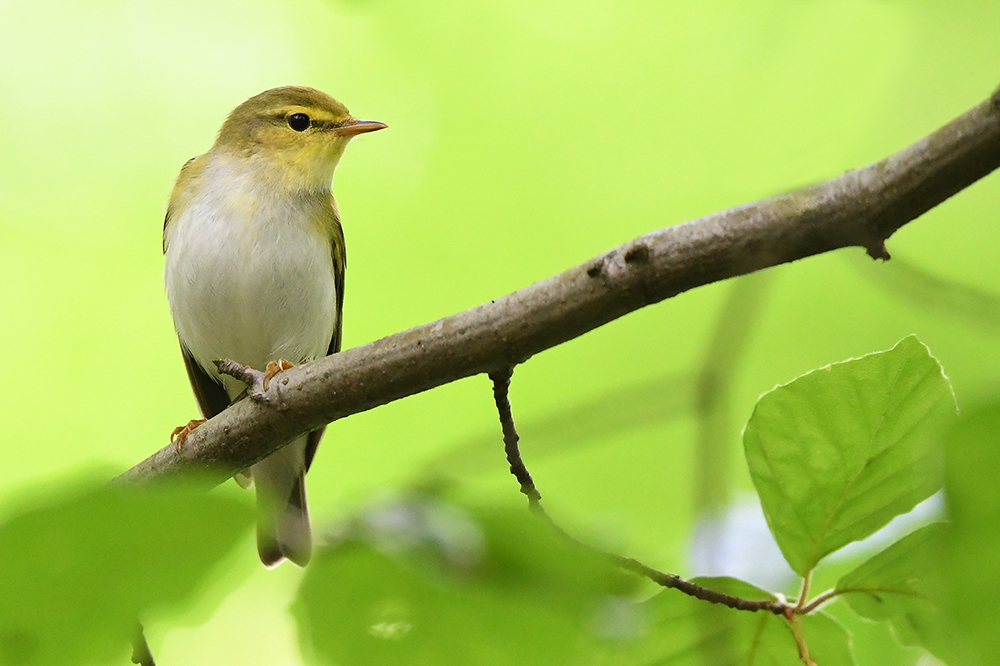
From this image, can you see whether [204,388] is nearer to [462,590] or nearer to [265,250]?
[265,250]

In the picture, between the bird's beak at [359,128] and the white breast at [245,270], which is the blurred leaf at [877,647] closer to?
the white breast at [245,270]

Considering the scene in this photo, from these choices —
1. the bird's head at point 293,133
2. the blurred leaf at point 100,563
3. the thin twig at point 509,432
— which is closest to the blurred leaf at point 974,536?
the blurred leaf at point 100,563

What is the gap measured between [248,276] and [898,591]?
3025 millimetres

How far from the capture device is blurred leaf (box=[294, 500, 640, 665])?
0.77 meters

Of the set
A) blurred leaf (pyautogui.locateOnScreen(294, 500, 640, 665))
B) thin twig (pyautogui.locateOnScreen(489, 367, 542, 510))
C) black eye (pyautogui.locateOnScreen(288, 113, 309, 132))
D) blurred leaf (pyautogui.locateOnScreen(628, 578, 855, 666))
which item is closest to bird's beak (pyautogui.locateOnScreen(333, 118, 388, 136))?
black eye (pyautogui.locateOnScreen(288, 113, 309, 132))

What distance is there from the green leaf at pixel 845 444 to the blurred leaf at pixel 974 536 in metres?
0.35

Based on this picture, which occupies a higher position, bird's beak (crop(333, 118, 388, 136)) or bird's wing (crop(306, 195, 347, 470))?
bird's beak (crop(333, 118, 388, 136))

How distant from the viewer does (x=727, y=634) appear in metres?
1.19

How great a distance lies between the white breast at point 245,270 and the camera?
3.67 m

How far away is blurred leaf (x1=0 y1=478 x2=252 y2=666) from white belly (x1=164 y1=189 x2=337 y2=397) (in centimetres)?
316

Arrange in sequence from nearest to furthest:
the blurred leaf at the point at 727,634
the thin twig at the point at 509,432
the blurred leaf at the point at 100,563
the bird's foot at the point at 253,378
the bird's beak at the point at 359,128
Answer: the blurred leaf at the point at 100,563 → the blurred leaf at the point at 727,634 → the thin twig at the point at 509,432 → the bird's foot at the point at 253,378 → the bird's beak at the point at 359,128

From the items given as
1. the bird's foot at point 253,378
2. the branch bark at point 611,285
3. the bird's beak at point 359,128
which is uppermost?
the bird's beak at point 359,128

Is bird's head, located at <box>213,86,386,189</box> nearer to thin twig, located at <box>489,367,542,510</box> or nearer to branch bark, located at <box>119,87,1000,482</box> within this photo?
branch bark, located at <box>119,87,1000,482</box>

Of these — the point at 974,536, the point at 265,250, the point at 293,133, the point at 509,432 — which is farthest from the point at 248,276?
the point at 974,536
